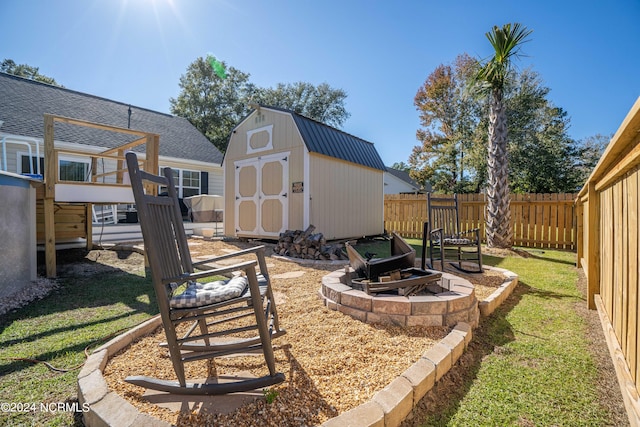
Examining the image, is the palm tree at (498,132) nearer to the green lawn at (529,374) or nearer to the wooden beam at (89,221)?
the green lawn at (529,374)

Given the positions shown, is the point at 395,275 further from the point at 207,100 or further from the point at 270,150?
the point at 207,100

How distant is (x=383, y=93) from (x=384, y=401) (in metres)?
16.3

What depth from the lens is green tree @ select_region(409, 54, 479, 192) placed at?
677 inches

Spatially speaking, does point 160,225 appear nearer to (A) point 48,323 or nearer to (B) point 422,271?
(A) point 48,323

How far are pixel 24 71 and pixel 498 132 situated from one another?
91.6 ft

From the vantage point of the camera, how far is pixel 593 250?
2.98 metres

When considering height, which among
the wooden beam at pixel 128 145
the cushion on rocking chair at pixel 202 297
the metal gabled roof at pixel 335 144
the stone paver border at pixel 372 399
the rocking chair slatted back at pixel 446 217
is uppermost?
the metal gabled roof at pixel 335 144

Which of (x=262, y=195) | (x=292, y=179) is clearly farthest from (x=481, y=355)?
(x=262, y=195)

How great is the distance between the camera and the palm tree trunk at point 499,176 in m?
6.73

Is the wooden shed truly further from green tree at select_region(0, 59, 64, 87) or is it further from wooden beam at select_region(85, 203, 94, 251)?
green tree at select_region(0, 59, 64, 87)

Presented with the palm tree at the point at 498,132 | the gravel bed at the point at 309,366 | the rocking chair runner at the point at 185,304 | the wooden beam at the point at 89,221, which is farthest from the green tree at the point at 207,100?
the rocking chair runner at the point at 185,304

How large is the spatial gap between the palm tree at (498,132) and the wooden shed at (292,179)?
314cm

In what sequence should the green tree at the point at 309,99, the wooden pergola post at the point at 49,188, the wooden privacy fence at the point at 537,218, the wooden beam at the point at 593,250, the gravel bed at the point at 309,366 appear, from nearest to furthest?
the gravel bed at the point at 309,366, the wooden beam at the point at 593,250, the wooden pergola post at the point at 49,188, the wooden privacy fence at the point at 537,218, the green tree at the point at 309,99

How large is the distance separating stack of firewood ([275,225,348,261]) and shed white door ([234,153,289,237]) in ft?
2.89
